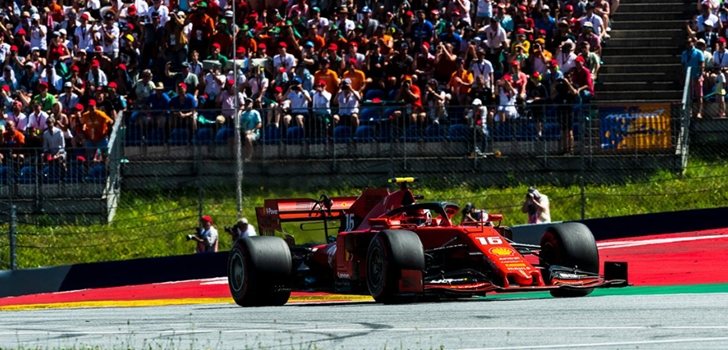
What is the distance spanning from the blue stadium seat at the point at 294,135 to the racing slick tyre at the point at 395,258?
38.2 ft

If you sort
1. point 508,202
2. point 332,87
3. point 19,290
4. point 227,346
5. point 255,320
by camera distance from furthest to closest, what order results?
1. point 332,87
2. point 508,202
3. point 19,290
4. point 255,320
5. point 227,346

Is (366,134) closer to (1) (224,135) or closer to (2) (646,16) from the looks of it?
(1) (224,135)

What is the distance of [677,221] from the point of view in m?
24.9

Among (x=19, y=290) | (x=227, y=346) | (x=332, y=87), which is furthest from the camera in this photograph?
(x=332, y=87)

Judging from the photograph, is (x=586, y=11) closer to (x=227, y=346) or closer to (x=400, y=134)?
(x=400, y=134)

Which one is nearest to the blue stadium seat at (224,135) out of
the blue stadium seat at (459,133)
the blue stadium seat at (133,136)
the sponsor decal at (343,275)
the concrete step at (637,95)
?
the blue stadium seat at (133,136)

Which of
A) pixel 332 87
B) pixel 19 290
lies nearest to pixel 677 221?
pixel 332 87

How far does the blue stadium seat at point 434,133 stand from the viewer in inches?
1029

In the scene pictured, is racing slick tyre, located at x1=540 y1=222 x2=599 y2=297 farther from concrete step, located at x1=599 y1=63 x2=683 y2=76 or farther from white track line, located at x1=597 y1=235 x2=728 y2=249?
concrete step, located at x1=599 y1=63 x2=683 y2=76

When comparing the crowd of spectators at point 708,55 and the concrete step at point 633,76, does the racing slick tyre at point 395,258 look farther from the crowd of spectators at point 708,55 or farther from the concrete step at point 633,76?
the concrete step at point 633,76

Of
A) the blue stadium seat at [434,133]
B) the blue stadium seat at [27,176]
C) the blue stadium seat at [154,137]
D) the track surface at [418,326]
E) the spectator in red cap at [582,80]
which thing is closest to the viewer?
the track surface at [418,326]

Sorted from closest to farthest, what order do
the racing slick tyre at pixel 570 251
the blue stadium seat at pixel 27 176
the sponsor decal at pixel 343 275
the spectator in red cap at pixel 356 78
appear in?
the racing slick tyre at pixel 570 251
the sponsor decal at pixel 343 275
the blue stadium seat at pixel 27 176
the spectator in red cap at pixel 356 78

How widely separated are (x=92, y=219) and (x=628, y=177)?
344 inches

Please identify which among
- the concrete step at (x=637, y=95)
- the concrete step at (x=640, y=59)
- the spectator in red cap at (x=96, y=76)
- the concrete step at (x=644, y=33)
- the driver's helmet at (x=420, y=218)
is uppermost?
the concrete step at (x=644, y=33)
